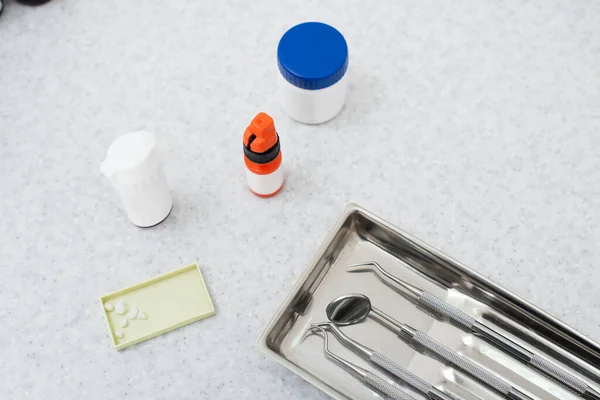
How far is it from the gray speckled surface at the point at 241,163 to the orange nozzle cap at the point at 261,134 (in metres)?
0.12

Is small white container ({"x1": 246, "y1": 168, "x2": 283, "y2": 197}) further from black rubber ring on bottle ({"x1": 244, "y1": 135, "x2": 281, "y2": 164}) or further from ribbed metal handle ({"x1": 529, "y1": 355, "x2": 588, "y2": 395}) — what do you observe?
ribbed metal handle ({"x1": 529, "y1": 355, "x2": 588, "y2": 395})

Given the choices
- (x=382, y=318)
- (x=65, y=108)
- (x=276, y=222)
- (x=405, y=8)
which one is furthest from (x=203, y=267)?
(x=405, y=8)

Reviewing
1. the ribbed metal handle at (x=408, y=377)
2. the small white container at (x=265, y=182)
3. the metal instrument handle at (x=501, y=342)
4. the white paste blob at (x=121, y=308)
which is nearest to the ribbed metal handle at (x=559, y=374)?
the metal instrument handle at (x=501, y=342)

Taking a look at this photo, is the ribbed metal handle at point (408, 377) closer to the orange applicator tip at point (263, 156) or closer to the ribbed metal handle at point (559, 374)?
the ribbed metal handle at point (559, 374)

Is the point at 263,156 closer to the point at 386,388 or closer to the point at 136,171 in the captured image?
the point at 136,171

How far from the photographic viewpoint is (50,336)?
85cm

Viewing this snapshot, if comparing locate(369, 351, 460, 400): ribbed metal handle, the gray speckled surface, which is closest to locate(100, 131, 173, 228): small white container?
the gray speckled surface

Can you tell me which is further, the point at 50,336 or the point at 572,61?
the point at 572,61

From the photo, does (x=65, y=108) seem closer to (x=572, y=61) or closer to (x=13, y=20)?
(x=13, y=20)

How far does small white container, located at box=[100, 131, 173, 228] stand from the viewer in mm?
783

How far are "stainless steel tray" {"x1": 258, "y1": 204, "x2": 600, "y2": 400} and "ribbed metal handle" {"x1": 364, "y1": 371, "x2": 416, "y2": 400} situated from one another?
0.08ft

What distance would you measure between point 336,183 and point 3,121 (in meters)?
0.49

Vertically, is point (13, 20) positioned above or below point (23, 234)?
above

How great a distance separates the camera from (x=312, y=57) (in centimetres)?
90
